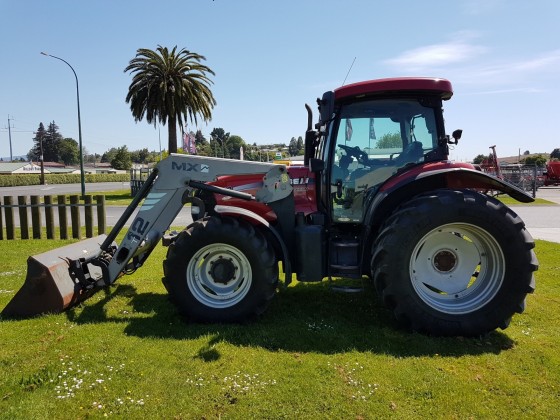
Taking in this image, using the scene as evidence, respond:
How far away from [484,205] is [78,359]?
4.02m

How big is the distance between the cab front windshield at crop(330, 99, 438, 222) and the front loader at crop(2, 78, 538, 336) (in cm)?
1

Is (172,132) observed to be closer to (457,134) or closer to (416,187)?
(457,134)

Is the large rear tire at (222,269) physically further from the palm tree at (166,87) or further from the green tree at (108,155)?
the green tree at (108,155)

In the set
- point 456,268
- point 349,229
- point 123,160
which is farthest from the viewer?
point 123,160

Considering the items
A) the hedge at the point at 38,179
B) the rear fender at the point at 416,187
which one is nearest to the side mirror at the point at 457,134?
the rear fender at the point at 416,187

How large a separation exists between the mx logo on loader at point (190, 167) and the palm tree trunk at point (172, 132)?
22332 mm

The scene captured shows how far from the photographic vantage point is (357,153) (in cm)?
497

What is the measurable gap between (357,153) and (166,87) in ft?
76.3

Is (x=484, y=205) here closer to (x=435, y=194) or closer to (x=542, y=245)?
(x=435, y=194)

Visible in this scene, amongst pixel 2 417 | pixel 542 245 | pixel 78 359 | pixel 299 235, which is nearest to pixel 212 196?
pixel 299 235

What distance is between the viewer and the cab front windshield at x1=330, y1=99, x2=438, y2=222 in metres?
4.87

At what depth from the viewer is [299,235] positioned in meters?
4.78

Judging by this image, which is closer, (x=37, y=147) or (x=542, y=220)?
(x=542, y=220)

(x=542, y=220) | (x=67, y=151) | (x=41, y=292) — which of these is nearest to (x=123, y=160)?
(x=67, y=151)
